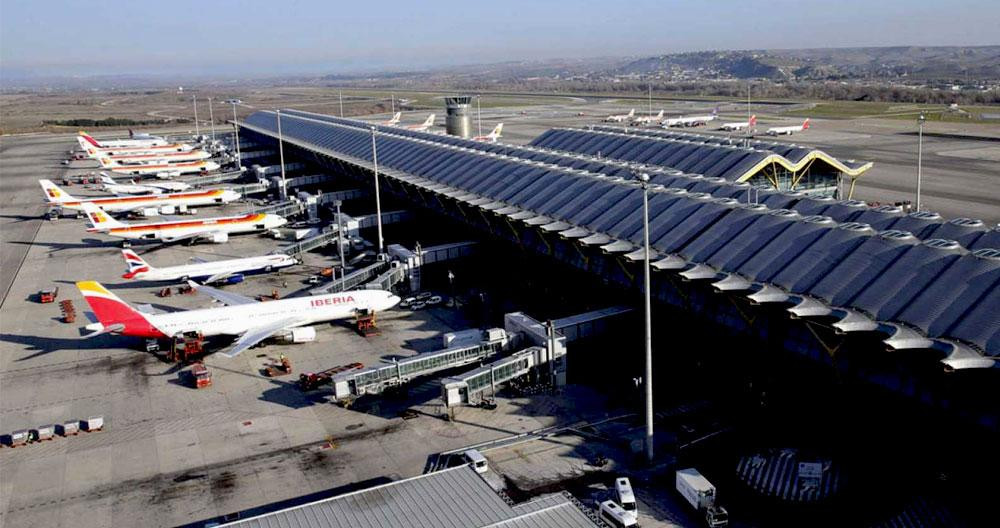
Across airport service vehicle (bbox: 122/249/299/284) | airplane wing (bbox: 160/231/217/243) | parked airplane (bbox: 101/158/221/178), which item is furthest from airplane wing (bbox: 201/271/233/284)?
parked airplane (bbox: 101/158/221/178)

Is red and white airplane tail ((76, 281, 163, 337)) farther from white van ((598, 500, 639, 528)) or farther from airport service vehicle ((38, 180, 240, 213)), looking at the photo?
airport service vehicle ((38, 180, 240, 213))

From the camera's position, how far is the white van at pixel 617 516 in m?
32.2

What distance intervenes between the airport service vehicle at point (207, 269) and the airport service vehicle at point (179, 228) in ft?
56.9

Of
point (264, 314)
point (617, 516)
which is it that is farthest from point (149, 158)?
point (617, 516)

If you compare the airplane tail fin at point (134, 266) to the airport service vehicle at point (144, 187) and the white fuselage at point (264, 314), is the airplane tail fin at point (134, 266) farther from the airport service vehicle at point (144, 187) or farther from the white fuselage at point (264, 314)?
the airport service vehicle at point (144, 187)

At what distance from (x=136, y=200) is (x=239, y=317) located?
65.7 meters

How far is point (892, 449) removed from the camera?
121 ft

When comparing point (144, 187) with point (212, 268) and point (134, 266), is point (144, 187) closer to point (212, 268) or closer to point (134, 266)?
point (134, 266)

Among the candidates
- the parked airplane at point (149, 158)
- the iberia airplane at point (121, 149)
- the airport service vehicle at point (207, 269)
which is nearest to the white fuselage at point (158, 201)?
the airport service vehicle at point (207, 269)

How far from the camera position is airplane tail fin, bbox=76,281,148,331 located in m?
53.9

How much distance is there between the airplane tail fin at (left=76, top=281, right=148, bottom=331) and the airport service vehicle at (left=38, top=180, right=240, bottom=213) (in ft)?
184

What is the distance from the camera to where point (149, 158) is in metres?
166

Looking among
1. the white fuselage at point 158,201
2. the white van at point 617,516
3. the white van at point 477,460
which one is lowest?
the white van at point 617,516

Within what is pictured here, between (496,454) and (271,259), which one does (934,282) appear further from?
(271,259)
